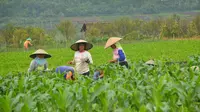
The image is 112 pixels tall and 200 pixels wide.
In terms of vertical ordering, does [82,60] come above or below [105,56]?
above

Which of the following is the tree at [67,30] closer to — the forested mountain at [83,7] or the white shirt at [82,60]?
the white shirt at [82,60]

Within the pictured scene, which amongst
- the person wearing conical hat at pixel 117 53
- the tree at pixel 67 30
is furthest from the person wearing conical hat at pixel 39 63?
the tree at pixel 67 30

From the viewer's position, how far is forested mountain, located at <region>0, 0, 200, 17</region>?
12594cm

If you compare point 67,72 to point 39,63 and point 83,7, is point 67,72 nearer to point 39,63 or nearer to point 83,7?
point 39,63

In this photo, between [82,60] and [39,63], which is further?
[39,63]

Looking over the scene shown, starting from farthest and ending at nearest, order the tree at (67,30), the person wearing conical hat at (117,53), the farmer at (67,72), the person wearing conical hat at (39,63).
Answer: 1. the tree at (67,30)
2. the person wearing conical hat at (39,63)
3. the person wearing conical hat at (117,53)
4. the farmer at (67,72)

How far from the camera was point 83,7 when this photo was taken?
439 feet

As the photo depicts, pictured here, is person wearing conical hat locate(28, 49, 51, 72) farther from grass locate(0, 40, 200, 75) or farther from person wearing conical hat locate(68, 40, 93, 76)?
grass locate(0, 40, 200, 75)

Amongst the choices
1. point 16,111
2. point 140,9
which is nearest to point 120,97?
point 16,111

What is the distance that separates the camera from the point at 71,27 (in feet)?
212

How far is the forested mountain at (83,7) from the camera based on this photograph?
4958 inches

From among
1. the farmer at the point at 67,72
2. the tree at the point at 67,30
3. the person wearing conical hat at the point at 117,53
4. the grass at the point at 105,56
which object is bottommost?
the tree at the point at 67,30

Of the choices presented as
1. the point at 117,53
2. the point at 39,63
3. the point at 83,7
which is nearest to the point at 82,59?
the point at 117,53

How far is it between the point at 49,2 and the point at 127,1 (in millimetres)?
26488
